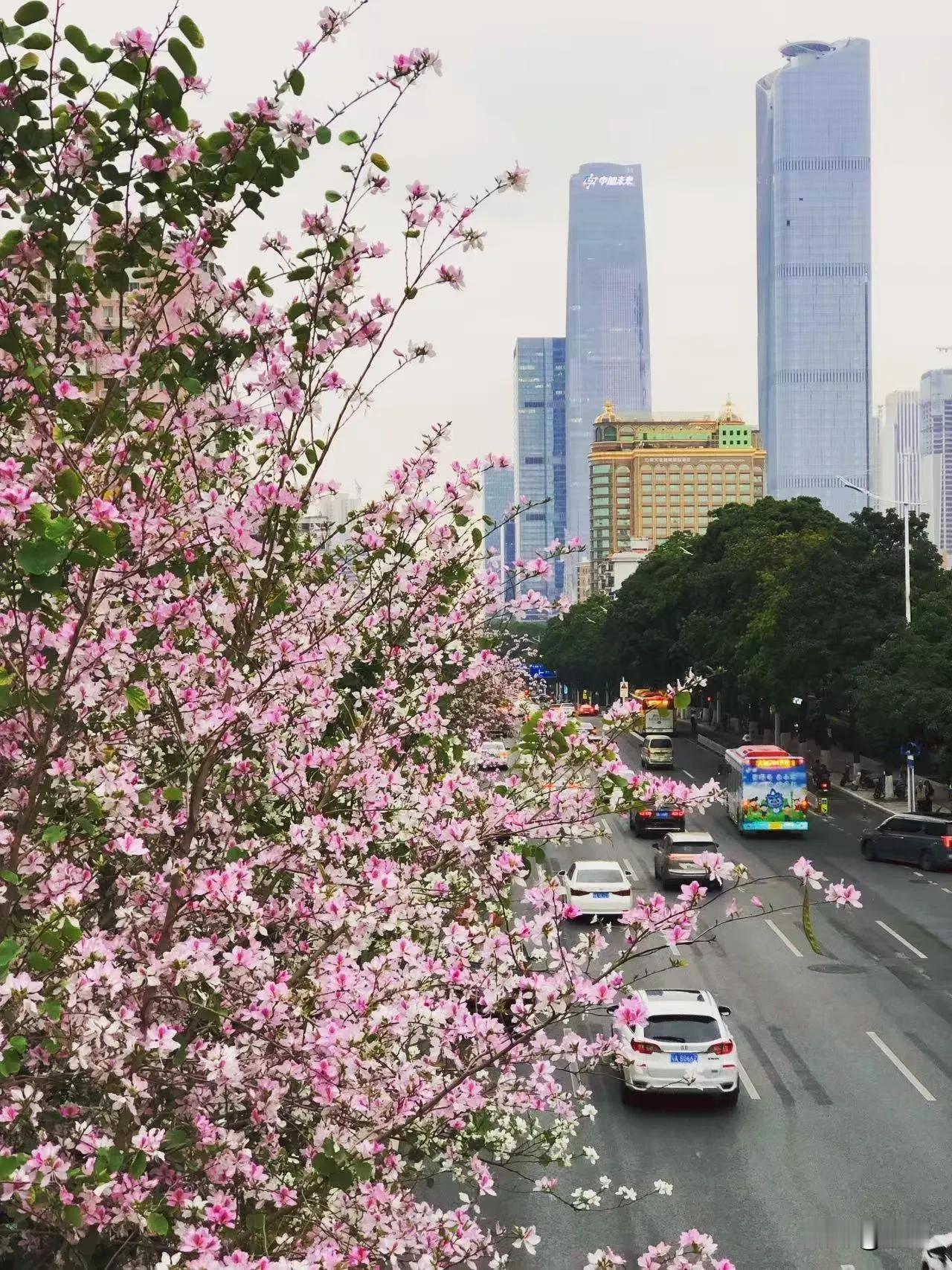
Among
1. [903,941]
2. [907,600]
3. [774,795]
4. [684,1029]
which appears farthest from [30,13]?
[907,600]

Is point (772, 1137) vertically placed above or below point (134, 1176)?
below

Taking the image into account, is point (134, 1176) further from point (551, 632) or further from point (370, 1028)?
point (551, 632)

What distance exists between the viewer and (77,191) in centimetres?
671

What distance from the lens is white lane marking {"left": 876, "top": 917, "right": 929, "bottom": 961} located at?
27.0 metres

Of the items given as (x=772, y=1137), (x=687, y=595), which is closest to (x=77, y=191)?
(x=772, y=1137)

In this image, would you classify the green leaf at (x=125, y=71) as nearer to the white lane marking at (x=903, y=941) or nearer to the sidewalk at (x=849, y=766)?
the white lane marking at (x=903, y=941)

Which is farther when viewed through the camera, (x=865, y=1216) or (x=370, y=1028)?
(x=865, y=1216)

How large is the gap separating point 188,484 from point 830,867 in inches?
1264

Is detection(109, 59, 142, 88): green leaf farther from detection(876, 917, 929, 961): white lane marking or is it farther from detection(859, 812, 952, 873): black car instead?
detection(859, 812, 952, 873): black car

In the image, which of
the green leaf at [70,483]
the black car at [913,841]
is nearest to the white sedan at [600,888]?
the black car at [913,841]

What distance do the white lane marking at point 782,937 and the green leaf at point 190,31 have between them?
78.5 feet

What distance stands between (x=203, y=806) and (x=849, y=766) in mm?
51758

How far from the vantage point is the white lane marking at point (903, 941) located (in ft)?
88.7

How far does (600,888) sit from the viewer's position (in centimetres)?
2941
